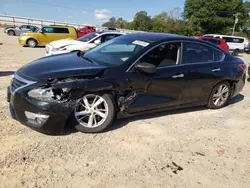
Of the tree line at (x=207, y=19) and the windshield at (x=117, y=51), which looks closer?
the windshield at (x=117, y=51)

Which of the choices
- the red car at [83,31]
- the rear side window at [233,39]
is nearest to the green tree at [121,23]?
the red car at [83,31]

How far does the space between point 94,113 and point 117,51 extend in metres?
1.40

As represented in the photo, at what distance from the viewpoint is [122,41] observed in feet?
14.4

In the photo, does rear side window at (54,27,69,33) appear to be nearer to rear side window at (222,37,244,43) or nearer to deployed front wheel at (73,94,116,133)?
deployed front wheel at (73,94,116,133)

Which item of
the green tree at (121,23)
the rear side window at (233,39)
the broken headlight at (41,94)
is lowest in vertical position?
the rear side window at (233,39)

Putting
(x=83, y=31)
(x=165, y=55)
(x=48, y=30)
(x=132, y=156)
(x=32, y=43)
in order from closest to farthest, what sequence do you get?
(x=132, y=156), (x=165, y=55), (x=32, y=43), (x=48, y=30), (x=83, y=31)

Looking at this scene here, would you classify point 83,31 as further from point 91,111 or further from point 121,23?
point 121,23

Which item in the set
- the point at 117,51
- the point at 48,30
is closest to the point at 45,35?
the point at 48,30

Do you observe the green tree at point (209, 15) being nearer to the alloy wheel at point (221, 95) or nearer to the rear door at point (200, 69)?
the alloy wheel at point (221, 95)

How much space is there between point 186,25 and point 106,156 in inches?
2078

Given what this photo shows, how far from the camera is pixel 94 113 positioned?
3.35 meters

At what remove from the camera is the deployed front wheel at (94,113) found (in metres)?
3.28

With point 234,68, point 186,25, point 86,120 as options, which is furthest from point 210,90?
point 186,25

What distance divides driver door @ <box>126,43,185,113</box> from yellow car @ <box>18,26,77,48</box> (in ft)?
42.6
